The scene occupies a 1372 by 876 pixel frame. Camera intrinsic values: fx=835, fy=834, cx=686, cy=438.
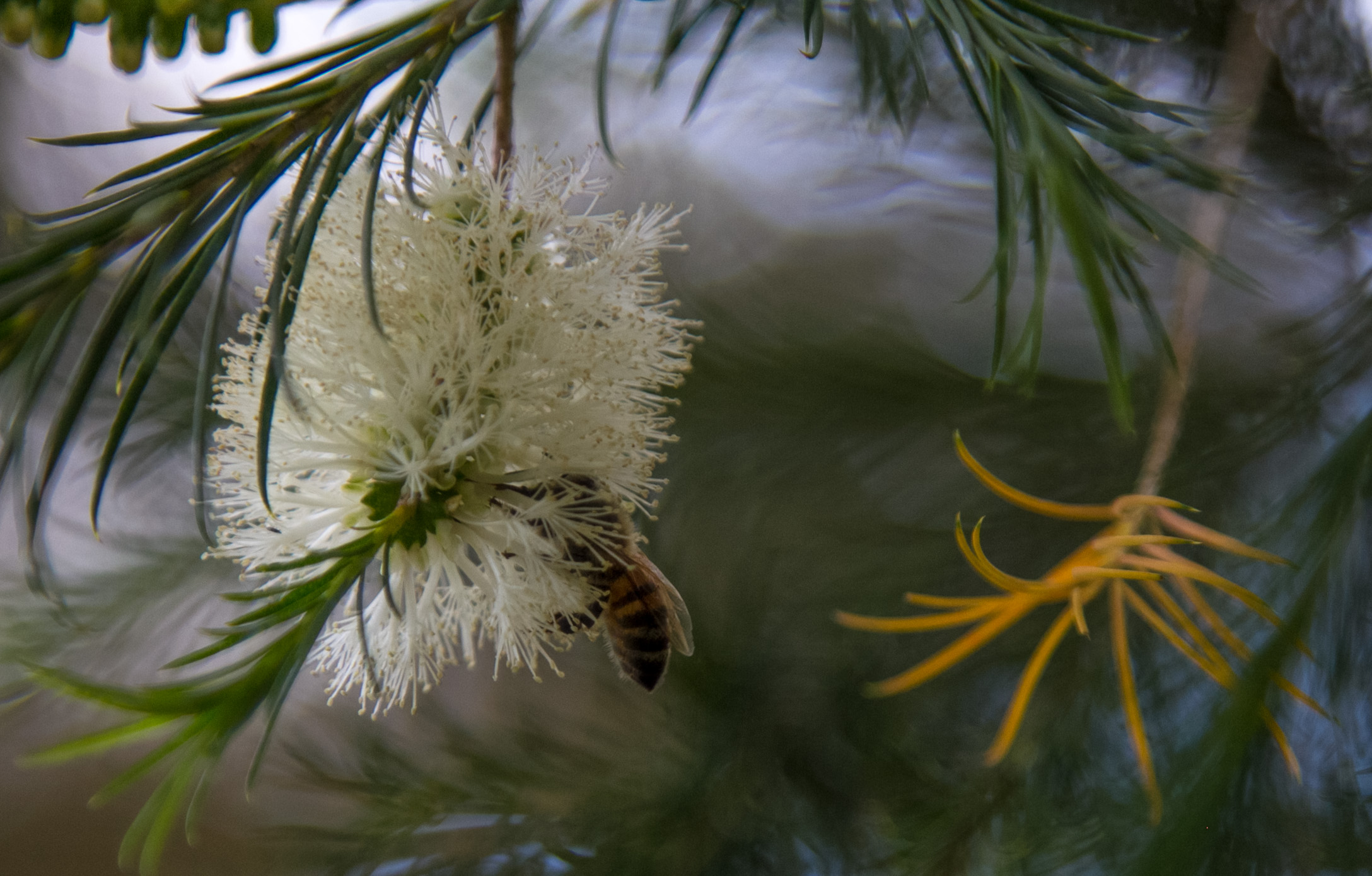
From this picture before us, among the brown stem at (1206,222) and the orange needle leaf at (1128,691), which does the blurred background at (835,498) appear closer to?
the brown stem at (1206,222)

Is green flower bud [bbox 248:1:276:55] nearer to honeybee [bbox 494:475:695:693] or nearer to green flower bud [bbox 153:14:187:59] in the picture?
green flower bud [bbox 153:14:187:59]

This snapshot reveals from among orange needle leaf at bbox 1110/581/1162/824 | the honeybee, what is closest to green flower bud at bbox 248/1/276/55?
the honeybee

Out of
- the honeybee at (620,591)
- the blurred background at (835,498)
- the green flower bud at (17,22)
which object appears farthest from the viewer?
the blurred background at (835,498)

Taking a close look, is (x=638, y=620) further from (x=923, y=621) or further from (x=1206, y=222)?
(x=1206, y=222)

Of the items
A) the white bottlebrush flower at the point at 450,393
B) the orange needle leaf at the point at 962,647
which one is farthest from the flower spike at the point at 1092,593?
the white bottlebrush flower at the point at 450,393

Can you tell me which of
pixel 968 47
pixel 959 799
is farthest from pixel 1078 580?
pixel 959 799

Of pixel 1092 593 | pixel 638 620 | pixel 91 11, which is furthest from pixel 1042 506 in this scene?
pixel 91 11

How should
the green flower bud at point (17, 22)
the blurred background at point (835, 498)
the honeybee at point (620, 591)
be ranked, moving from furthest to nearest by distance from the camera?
the blurred background at point (835, 498)
the honeybee at point (620, 591)
the green flower bud at point (17, 22)
